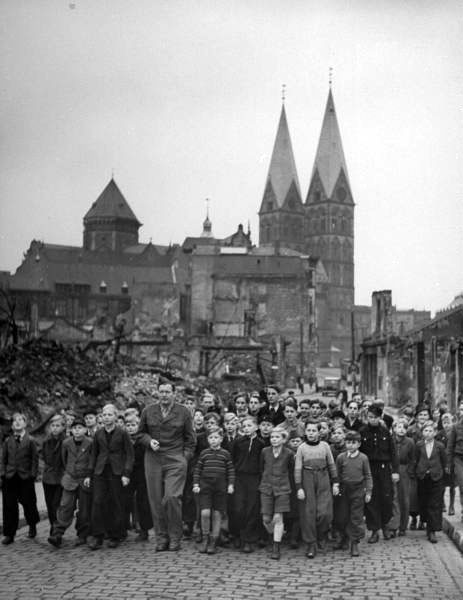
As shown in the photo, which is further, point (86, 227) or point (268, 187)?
point (268, 187)

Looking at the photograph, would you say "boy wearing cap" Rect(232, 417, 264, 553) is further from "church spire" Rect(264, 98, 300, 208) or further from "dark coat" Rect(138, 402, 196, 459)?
"church spire" Rect(264, 98, 300, 208)

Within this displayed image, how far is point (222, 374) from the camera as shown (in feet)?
140

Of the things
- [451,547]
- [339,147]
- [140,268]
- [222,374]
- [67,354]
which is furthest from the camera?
[339,147]

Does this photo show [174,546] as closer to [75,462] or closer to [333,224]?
[75,462]

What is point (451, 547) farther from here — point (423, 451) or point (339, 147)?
point (339, 147)

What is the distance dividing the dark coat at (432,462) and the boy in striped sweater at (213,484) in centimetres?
253

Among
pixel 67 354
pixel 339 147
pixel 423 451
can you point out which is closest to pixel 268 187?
pixel 339 147

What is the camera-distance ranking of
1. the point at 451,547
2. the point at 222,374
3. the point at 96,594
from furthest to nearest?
the point at 222,374
the point at 451,547
the point at 96,594

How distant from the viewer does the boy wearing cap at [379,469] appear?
1016 centimetres

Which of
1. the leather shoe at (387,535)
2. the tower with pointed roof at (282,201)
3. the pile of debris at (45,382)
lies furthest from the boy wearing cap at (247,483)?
the tower with pointed roof at (282,201)

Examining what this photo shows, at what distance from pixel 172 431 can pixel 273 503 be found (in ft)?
4.63

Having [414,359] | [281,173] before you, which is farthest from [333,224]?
[414,359]

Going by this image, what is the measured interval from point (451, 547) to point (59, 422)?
4.90m

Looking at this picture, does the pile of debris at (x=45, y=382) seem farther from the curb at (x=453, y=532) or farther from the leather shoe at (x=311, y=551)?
the curb at (x=453, y=532)
